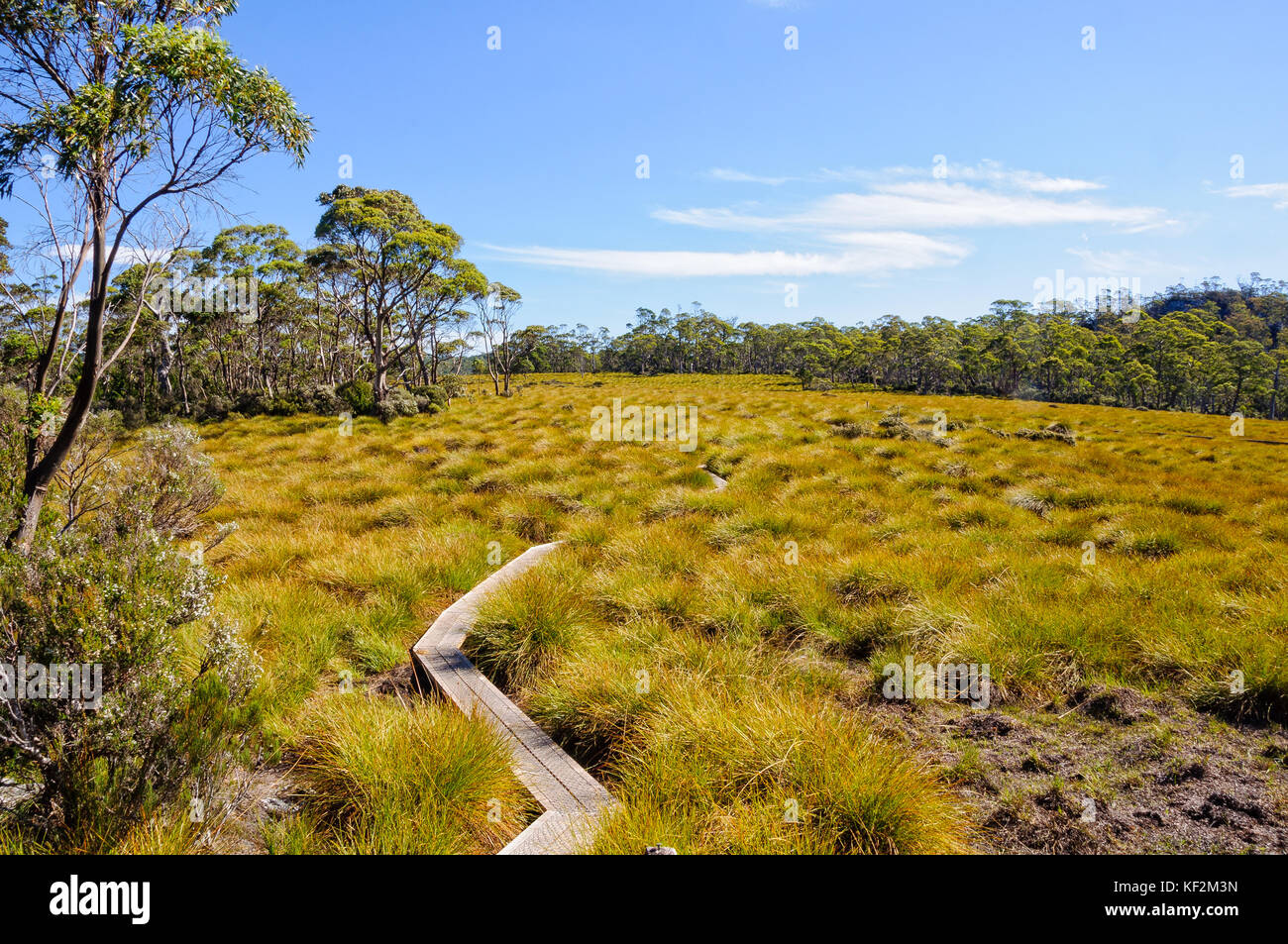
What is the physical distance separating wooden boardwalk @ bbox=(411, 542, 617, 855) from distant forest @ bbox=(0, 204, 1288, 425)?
411 centimetres

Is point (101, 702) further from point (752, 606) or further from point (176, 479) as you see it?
point (176, 479)

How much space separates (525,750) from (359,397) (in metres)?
26.7

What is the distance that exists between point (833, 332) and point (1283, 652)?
10260 centimetres

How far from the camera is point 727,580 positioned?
7070 millimetres

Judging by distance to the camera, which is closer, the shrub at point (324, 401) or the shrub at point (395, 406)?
the shrub at point (395, 406)

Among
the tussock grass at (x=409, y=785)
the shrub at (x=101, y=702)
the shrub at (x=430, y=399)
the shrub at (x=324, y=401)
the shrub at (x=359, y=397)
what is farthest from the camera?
the shrub at (x=430, y=399)

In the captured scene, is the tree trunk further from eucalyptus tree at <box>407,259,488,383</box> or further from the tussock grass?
eucalyptus tree at <box>407,259,488,383</box>

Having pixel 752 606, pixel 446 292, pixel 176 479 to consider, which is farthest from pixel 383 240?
pixel 752 606

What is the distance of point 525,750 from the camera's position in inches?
167

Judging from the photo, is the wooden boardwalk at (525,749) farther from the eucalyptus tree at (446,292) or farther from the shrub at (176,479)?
the eucalyptus tree at (446,292)

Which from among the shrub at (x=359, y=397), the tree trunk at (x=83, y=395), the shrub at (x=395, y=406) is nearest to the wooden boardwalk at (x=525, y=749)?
the tree trunk at (x=83, y=395)

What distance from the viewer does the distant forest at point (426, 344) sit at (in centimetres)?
2598

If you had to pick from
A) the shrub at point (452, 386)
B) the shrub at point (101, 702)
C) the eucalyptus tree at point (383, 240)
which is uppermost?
the eucalyptus tree at point (383, 240)

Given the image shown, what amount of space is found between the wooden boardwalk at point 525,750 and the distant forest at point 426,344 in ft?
13.5
